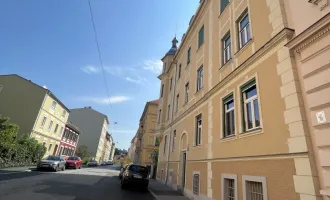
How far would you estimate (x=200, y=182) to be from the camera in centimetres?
1016

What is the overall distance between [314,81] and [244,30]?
4677 millimetres

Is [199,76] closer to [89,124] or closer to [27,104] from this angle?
[27,104]

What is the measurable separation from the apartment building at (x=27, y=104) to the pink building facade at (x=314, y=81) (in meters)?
31.6

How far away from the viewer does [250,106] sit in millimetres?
7418

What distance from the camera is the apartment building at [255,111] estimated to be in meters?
4.88

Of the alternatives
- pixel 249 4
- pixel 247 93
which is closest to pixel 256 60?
pixel 247 93

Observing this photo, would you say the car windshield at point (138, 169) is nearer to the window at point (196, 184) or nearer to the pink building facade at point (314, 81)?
the window at point (196, 184)

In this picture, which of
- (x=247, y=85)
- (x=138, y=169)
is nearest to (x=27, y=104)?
(x=138, y=169)

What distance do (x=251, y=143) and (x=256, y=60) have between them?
2.93 m

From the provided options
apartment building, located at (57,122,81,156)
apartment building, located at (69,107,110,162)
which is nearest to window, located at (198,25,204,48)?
apartment building, located at (57,122,81,156)

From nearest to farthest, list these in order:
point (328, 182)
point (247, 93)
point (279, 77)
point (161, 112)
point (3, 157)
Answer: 1. point (328, 182)
2. point (279, 77)
3. point (247, 93)
4. point (3, 157)
5. point (161, 112)

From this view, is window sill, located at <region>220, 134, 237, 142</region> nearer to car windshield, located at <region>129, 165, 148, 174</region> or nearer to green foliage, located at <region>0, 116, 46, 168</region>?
car windshield, located at <region>129, 165, 148, 174</region>

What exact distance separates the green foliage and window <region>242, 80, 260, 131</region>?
70.9 ft

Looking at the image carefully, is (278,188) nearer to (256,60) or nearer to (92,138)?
(256,60)
